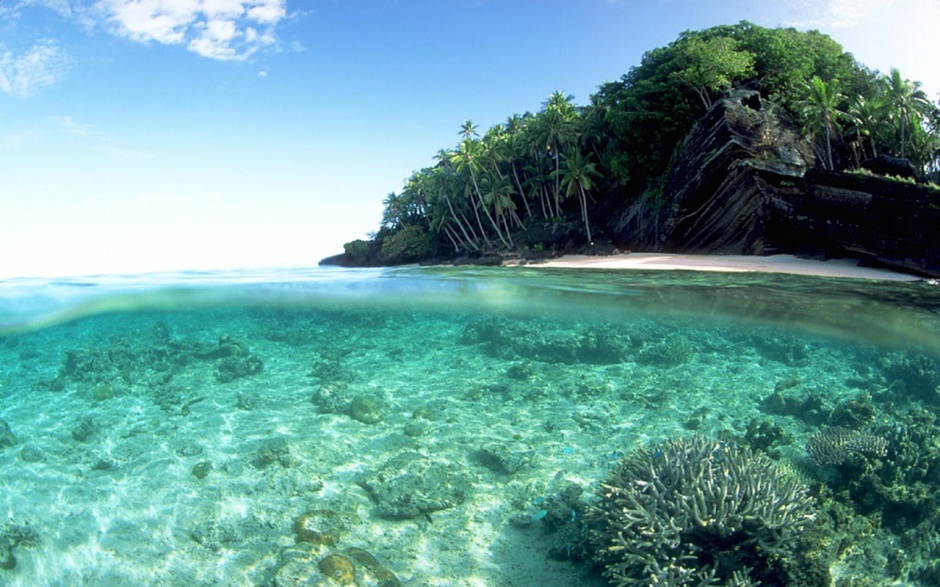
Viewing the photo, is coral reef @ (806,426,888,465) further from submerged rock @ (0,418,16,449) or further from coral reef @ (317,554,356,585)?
submerged rock @ (0,418,16,449)

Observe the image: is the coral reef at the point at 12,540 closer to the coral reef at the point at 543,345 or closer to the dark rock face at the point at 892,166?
the coral reef at the point at 543,345

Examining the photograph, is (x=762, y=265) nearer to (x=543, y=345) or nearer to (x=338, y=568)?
(x=543, y=345)

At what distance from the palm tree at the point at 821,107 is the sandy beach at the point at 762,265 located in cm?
1204

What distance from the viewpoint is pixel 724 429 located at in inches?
391

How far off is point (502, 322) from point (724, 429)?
815 cm

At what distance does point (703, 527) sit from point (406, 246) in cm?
5430

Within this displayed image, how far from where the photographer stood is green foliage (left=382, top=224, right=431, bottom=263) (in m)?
58.6

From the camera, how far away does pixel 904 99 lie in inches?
1474

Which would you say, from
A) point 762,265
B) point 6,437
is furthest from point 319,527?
point 762,265

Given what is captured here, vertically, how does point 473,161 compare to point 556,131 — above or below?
below

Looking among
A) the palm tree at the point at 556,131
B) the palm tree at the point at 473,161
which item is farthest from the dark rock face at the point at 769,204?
the palm tree at the point at 473,161

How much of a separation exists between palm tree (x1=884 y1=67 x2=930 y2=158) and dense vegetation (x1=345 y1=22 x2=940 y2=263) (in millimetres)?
82

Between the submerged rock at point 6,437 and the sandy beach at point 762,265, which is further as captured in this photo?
the sandy beach at point 762,265

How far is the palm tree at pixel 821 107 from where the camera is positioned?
3438 cm
